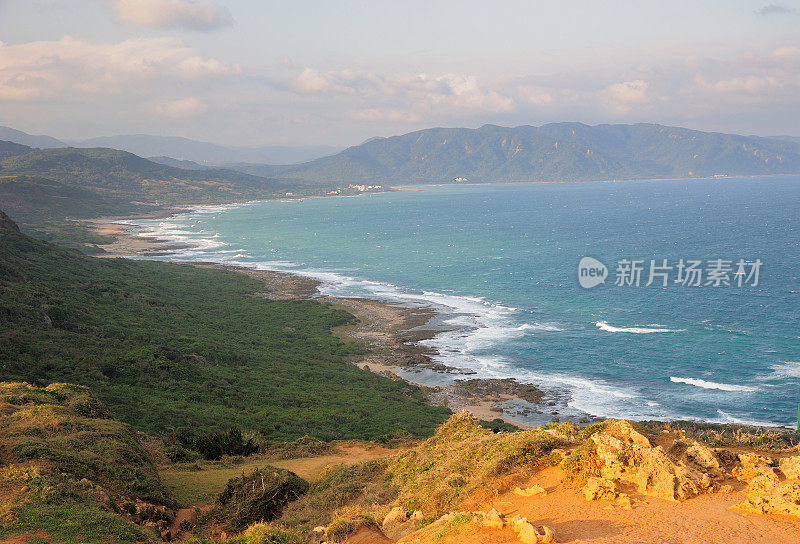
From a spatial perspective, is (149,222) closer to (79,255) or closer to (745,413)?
(79,255)


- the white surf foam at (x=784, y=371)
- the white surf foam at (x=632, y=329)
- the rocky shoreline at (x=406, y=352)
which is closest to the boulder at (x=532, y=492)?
the rocky shoreline at (x=406, y=352)

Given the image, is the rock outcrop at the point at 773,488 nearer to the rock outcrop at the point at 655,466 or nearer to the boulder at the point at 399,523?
the rock outcrop at the point at 655,466

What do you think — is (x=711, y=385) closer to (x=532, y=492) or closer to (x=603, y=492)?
(x=603, y=492)

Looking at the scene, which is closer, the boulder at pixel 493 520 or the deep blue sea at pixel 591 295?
the boulder at pixel 493 520

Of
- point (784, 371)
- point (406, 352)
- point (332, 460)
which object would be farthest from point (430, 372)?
point (784, 371)

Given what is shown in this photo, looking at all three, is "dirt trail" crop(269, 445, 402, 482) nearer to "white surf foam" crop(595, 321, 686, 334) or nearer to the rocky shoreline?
the rocky shoreline

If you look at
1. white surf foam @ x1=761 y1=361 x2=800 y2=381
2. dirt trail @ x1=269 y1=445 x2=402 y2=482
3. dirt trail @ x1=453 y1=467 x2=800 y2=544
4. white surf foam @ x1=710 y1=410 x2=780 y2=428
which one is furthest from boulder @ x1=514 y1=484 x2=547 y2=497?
white surf foam @ x1=761 y1=361 x2=800 y2=381
